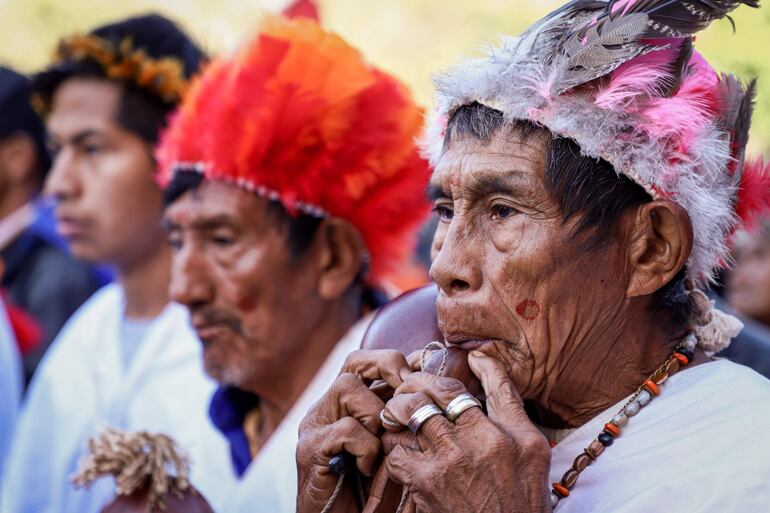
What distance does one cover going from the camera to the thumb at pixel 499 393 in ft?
6.75

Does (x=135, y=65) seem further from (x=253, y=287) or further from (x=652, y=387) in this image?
(x=652, y=387)

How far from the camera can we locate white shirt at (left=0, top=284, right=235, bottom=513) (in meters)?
4.43

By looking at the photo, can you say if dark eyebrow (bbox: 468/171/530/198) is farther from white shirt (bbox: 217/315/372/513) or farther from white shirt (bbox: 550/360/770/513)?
white shirt (bbox: 217/315/372/513)

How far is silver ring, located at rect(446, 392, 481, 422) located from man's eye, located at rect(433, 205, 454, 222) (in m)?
0.53

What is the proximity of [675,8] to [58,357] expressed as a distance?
4116 millimetres

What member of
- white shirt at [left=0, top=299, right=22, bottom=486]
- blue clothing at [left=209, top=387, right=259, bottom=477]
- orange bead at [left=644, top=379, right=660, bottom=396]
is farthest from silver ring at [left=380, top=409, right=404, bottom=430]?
→ white shirt at [left=0, top=299, right=22, bottom=486]

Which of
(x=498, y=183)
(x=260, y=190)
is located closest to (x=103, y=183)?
(x=260, y=190)

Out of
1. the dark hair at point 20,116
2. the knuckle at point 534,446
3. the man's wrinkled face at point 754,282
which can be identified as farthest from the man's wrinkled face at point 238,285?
the man's wrinkled face at point 754,282

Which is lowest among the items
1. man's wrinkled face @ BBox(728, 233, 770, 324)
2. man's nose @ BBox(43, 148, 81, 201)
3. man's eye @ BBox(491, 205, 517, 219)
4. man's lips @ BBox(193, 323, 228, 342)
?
man's wrinkled face @ BBox(728, 233, 770, 324)

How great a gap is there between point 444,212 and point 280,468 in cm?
138

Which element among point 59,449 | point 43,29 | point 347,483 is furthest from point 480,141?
point 43,29

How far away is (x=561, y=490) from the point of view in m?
2.23

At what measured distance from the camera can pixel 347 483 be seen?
232cm

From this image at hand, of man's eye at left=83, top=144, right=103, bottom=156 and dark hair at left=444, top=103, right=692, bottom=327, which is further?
man's eye at left=83, top=144, right=103, bottom=156
